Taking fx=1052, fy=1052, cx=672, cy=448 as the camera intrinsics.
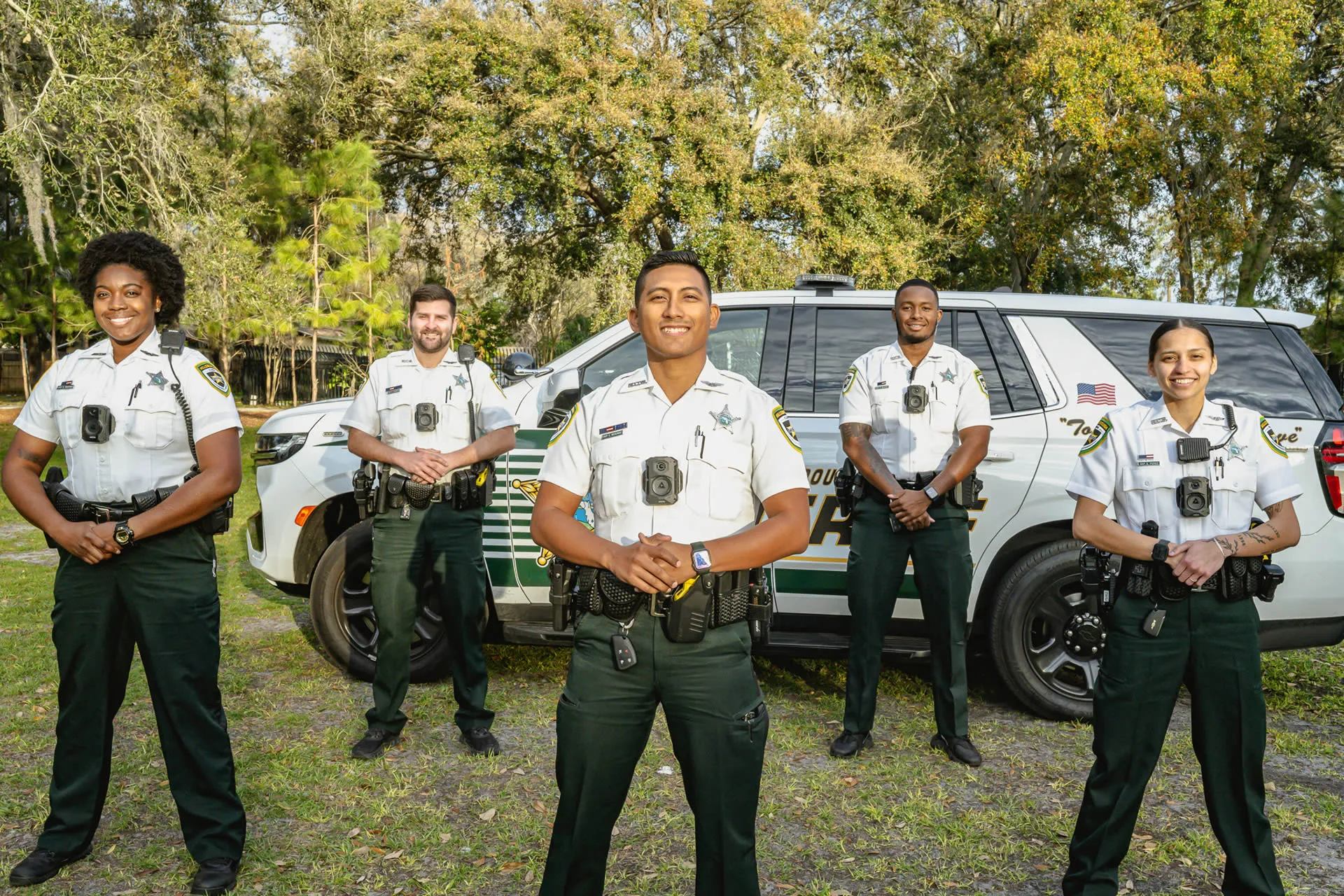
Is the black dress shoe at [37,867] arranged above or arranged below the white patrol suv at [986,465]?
A: below

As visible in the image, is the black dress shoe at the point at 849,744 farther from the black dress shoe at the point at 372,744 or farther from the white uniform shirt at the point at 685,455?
the white uniform shirt at the point at 685,455

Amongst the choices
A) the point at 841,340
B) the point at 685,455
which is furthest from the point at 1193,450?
the point at 841,340

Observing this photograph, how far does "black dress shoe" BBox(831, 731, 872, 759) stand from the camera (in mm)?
4402

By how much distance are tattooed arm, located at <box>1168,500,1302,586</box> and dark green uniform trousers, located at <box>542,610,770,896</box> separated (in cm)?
130

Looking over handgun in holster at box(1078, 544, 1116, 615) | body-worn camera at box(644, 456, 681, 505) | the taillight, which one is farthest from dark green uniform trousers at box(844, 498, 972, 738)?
body-worn camera at box(644, 456, 681, 505)

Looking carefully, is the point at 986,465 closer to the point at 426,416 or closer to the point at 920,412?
the point at 920,412

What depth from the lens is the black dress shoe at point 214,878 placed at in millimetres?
3195

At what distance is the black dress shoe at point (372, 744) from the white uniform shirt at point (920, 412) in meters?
2.31

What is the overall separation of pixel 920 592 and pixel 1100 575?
1283 millimetres

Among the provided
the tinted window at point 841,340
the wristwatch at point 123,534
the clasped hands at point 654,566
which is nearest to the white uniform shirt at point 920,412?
the tinted window at point 841,340

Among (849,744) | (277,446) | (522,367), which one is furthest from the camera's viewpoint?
(277,446)

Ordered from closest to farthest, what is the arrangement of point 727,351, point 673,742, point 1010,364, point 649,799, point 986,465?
1. point 673,742
2. point 649,799
3. point 986,465
4. point 1010,364
5. point 727,351

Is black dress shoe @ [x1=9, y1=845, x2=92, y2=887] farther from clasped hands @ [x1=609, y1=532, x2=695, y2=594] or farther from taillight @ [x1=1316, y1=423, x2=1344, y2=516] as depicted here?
taillight @ [x1=1316, y1=423, x2=1344, y2=516]

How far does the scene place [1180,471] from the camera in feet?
9.88
